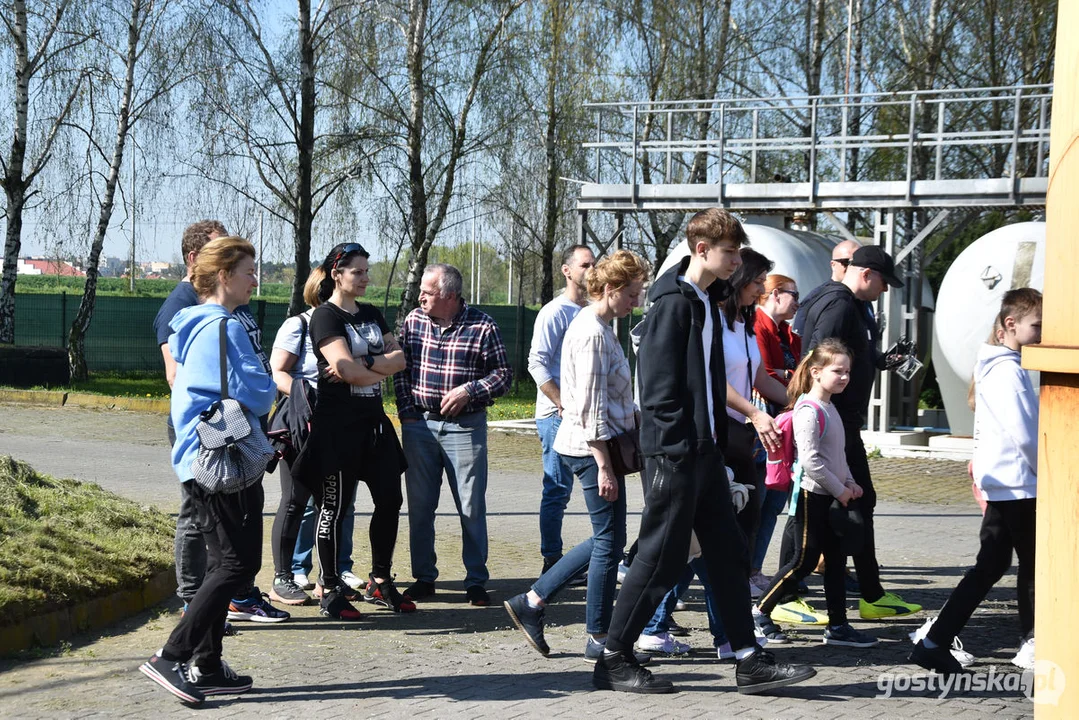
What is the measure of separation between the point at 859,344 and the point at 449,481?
240 centimetres

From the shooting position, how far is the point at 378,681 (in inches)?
213

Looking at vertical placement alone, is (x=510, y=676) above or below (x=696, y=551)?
below

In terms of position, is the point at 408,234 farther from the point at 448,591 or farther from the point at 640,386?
the point at 640,386

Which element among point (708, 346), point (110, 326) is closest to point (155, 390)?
point (110, 326)

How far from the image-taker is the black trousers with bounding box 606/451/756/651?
512 cm

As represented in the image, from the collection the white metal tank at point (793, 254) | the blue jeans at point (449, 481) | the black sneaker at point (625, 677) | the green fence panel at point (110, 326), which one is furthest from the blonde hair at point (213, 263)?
the green fence panel at point (110, 326)

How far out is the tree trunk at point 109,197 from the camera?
23.2m

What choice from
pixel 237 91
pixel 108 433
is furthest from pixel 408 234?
pixel 108 433

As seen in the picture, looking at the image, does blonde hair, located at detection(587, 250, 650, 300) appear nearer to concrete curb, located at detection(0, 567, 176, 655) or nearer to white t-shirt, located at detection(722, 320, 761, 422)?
white t-shirt, located at detection(722, 320, 761, 422)

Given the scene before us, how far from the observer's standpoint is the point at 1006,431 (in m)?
5.54

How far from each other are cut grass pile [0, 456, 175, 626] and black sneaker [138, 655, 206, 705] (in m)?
1.07

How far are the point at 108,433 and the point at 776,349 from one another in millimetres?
11565

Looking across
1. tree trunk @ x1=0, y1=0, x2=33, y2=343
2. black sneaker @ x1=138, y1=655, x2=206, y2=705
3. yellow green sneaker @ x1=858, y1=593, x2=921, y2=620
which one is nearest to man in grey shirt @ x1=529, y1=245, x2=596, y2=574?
yellow green sneaker @ x1=858, y1=593, x2=921, y2=620

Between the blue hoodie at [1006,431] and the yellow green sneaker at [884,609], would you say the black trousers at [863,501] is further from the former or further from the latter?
the blue hoodie at [1006,431]
